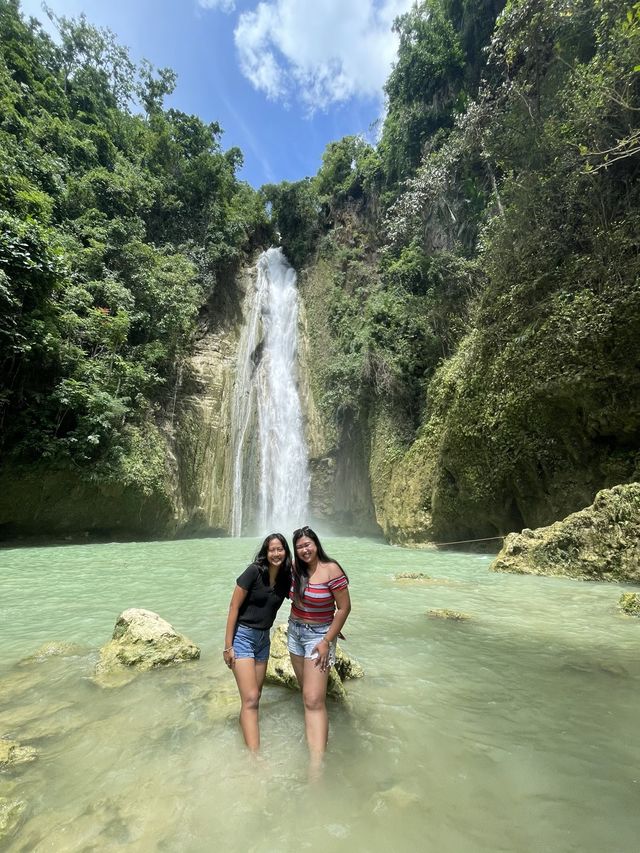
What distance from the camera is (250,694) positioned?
8.80ft

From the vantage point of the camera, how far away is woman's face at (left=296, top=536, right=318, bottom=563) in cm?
282

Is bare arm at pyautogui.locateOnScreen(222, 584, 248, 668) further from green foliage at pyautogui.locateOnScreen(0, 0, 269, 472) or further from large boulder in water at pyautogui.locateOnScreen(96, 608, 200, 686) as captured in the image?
green foliage at pyautogui.locateOnScreen(0, 0, 269, 472)

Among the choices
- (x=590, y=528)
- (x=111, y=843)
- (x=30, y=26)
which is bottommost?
(x=111, y=843)

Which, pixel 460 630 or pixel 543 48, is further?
pixel 543 48

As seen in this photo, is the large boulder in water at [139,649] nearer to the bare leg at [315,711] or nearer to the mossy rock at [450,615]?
the bare leg at [315,711]

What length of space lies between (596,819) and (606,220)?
10475 millimetres

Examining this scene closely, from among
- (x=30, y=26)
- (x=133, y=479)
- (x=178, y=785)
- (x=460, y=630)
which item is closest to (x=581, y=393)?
(x=460, y=630)

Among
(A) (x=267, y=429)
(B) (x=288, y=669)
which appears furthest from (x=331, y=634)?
(A) (x=267, y=429)

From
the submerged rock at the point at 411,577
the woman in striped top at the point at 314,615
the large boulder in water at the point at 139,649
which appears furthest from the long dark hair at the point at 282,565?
the submerged rock at the point at 411,577

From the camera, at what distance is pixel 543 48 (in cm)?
1177

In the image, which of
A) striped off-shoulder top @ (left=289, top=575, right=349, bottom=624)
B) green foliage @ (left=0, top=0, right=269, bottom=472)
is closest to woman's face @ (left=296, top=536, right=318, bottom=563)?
striped off-shoulder top @ (left=289, top=575, right=349, bottom=624)

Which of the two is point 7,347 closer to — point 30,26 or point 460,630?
point 460,630

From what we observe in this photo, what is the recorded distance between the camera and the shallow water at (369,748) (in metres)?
1.81

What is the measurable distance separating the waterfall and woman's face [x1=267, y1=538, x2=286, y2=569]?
16981mm
